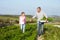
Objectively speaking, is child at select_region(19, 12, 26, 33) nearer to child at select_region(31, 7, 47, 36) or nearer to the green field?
the green field

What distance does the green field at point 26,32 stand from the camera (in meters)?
1.94

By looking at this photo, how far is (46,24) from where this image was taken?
198 cm

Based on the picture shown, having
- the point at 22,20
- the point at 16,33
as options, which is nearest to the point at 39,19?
the point at 22,20

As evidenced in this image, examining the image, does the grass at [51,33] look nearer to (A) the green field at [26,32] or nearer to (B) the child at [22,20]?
(A) the green field at [26,32]

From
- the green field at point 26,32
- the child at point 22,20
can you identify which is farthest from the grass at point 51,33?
the child at point 22,20

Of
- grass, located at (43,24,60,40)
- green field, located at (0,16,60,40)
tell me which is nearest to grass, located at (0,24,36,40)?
green field, located at (0,16,60,40)

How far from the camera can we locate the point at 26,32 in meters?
2.03

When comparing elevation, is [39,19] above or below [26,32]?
above

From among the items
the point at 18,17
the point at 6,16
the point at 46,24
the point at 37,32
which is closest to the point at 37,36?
the point at 37,32

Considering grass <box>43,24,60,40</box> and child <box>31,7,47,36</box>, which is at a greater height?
child <box>31,7,47,36</box>

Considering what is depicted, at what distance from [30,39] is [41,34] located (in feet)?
0.49

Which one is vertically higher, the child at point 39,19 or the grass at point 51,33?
the child at point 39,19

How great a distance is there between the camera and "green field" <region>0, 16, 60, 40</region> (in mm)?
1942

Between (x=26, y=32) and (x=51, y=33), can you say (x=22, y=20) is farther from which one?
(x=51, y=33)
